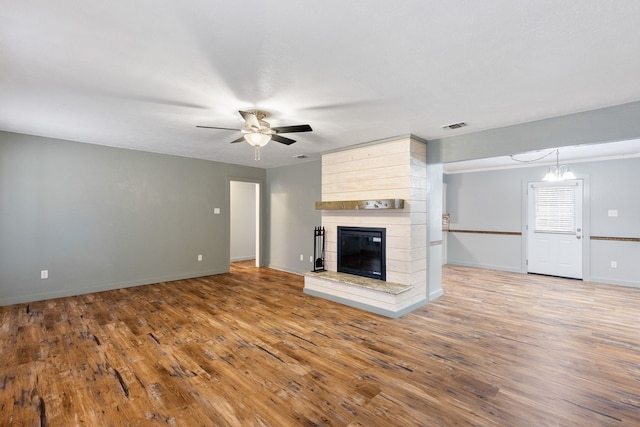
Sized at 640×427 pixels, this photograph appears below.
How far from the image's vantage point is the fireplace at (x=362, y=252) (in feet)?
14.2

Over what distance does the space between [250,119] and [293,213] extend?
379cm

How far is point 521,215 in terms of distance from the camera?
6.52 meters

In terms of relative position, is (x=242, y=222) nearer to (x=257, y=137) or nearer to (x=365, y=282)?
(x=365, y=282)

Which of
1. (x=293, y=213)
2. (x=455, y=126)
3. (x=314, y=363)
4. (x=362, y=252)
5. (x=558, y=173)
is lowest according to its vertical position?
(x=314, y=363)

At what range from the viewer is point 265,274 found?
6.36 m

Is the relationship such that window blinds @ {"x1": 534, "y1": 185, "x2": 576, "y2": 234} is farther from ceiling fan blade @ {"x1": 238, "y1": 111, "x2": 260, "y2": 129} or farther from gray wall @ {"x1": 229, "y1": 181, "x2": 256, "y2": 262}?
gray wall @ {"x1": 229, "y1": 181, "x2": 256, "y2": 262}

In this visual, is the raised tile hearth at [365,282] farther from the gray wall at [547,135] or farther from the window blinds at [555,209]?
the window blinds at [555,209]

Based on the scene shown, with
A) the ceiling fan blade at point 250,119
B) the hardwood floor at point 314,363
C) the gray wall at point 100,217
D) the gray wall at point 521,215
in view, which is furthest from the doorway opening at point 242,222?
the gray wall at point 521,215

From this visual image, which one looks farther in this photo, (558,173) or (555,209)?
(555,209)

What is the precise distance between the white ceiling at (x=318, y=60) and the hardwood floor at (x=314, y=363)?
2.45 meters

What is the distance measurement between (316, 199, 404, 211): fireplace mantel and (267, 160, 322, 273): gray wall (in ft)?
4.16

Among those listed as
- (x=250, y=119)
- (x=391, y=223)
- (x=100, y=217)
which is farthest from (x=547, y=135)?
(x=100, y=217)

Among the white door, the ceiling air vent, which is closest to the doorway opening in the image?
the ceiling air vent

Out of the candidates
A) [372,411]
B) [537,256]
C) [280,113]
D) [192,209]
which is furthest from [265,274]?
[537,256]
